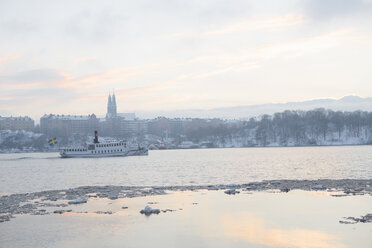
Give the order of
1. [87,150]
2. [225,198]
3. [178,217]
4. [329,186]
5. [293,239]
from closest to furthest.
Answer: [293,239] → [178,217] → [225,198] → [329,186] → [87,150]

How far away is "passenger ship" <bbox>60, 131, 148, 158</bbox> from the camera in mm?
136750

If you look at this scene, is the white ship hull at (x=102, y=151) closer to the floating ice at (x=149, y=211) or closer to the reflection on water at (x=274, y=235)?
the floating ice at (x=149, y=211)

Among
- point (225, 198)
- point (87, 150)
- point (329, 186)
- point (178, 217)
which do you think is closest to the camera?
point (178, 217)

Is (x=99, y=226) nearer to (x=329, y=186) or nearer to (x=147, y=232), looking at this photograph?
(x=147, y=232)

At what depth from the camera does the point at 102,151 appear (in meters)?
137

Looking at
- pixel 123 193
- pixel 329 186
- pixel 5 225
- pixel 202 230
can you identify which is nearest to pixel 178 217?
pixel 202 230

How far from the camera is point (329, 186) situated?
128 ft

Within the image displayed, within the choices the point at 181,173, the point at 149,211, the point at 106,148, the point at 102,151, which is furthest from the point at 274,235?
the point at 102,151

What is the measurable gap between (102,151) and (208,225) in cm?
11639

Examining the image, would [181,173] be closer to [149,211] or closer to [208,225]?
[149,211]

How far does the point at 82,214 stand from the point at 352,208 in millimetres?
17317

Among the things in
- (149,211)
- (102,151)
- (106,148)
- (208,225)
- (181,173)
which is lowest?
(181,173)

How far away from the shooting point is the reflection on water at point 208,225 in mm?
20391

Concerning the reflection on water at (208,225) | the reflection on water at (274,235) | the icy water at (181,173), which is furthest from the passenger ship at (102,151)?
the reflection on water at (274,235)
